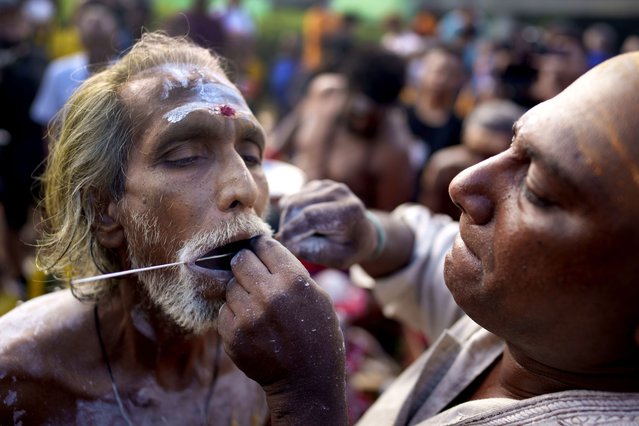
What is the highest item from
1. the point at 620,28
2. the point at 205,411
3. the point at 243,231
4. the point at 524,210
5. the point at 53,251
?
the point at 524,210

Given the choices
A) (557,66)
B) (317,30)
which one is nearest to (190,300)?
(557,66)

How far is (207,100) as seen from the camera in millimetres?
2010

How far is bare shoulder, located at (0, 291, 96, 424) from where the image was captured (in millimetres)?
1926

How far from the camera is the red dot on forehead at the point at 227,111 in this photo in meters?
2.00

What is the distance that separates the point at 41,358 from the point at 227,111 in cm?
91

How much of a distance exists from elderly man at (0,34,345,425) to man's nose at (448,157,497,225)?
434mm

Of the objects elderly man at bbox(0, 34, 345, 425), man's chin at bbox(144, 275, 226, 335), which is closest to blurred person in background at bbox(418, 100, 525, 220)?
elderly man at bbox(0, 34, 345, 425)

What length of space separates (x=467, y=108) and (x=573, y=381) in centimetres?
829

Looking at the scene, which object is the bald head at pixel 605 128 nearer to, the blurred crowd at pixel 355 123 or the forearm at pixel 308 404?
the forearm at pixel 308 404

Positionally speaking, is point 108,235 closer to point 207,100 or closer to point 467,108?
point 207,100

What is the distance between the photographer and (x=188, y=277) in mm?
1916

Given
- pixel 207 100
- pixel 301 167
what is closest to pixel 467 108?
pixel 301 167

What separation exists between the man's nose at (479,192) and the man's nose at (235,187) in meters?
0.59

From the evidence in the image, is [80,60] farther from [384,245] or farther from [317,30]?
[317,30]
